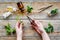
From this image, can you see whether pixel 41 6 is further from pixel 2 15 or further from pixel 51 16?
pixel 2 15

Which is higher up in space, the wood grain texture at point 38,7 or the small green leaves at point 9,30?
the wood grain texture at point 38,7

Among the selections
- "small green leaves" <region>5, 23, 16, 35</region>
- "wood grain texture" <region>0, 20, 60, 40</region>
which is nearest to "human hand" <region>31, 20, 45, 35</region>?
"wood grain texture" <region>0, 20, 60, 40</region>

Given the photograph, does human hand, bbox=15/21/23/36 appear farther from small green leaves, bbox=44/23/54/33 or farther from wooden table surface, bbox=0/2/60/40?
small green leaves, bbox=44/23/54/33

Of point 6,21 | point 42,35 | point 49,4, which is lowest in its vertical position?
point 42,35

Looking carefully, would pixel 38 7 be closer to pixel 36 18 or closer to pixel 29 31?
pixel 36 18

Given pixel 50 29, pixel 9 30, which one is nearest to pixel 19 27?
pixel 9 30

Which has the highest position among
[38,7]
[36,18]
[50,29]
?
[38,7]

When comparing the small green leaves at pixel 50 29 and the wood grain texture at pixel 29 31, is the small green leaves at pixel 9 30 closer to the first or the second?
the wood grain texture at pixel 29 31

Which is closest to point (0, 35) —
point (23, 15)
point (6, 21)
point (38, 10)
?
point (6, 21)

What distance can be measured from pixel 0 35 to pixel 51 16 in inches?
17.3

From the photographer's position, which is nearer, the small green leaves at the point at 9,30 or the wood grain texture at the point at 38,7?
the small green leaves at the point at 9,30

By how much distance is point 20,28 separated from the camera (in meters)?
1.68

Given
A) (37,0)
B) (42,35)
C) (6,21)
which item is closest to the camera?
(42,35)

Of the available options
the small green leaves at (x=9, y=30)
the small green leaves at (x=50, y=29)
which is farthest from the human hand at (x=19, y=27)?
the small green leaves at (x=50, y=29)
